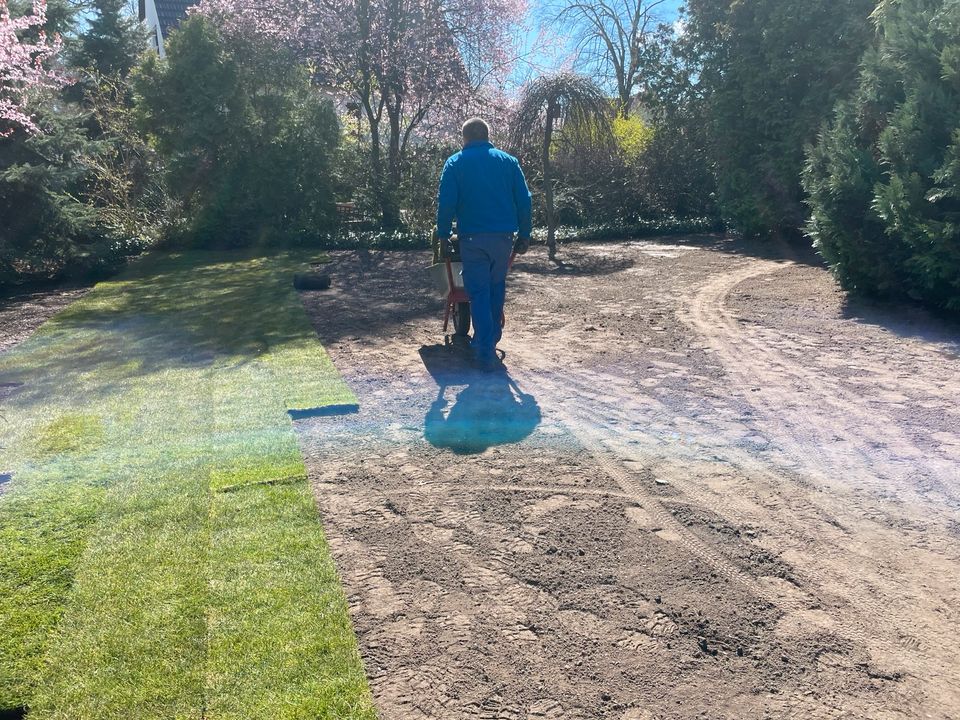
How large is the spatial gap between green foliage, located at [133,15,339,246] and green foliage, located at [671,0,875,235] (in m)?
8.10

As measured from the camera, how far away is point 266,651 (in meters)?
3.04

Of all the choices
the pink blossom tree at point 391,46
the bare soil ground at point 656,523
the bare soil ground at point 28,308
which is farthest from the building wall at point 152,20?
the bare soil ground at point 656,523

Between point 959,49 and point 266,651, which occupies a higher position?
point 959,49

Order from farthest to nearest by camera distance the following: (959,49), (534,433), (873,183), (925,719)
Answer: (873,183)
(959,49)
(534,433)
(925,719)

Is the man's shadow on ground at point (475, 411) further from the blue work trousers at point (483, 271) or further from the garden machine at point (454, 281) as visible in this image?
the garden machine at point (454, 281)

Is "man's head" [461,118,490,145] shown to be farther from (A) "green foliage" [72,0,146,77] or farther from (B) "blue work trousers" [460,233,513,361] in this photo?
(A) "green foliage" [72,0,146,77]

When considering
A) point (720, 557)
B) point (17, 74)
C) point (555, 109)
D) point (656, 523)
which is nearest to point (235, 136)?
point (17, 74)

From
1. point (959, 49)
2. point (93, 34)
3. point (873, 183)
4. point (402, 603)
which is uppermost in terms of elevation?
point (93, 34)

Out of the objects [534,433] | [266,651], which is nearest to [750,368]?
[534,433]

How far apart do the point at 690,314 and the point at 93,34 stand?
2283cm

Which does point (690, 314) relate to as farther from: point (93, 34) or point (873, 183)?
point (93, 34)

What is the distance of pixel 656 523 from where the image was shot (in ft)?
13.5

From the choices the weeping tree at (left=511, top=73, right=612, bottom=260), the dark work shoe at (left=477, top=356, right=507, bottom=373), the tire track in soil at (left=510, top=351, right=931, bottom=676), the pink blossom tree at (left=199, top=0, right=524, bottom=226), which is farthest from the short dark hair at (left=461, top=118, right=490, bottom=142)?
the pink blossom tree at (left=199, top=0, right=524, bottom=226)

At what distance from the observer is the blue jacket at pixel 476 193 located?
22.8ft
